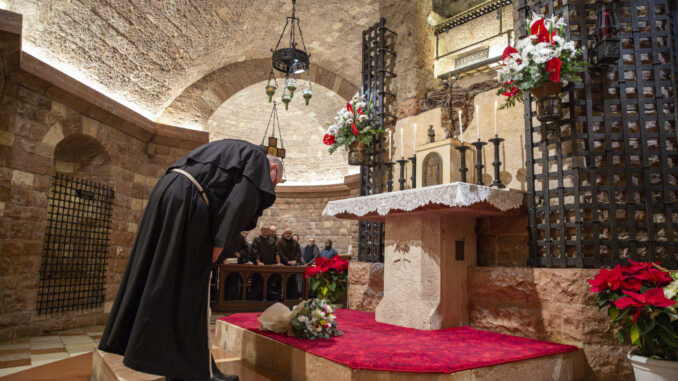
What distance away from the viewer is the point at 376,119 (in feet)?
19.5

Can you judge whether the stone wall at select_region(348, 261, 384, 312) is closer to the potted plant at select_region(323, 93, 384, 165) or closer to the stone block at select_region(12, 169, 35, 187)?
the potted plant at select_region(323, 93, 384, 165)

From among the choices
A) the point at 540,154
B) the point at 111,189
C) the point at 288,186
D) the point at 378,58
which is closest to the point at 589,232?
the point at 540,154

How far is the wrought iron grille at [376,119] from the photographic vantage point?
577cm

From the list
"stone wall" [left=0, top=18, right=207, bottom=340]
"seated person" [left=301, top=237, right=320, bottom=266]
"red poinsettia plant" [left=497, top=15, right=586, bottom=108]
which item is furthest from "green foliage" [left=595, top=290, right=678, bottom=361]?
"seated person" [left=301, top=237, right=320, bottom=266]

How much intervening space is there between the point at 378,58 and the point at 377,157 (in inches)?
59.6

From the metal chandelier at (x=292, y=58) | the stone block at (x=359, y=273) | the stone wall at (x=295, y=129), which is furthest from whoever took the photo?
the stone wall at (x=295, y=129)

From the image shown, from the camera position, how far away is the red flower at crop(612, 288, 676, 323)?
2602 millimetres

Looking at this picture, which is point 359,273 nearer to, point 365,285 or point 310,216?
point 365,285

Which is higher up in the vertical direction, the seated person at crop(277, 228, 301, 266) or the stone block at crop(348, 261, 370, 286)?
the seated person at crop(277, 228, 301, 266)

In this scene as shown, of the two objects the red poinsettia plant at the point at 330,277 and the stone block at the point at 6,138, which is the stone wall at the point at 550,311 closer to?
the red poinsettia plant at the point at 330,277

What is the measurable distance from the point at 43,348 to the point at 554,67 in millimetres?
5827

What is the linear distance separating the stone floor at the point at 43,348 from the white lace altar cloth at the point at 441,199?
3.26 metres

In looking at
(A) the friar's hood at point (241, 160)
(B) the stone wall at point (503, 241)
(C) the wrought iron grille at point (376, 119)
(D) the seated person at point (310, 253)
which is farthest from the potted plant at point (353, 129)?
(D) the seated person at point (310, 253)

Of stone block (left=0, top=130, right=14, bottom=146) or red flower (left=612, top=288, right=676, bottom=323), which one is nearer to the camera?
red flower (left=612, top=288, right=676, bottom=323)
